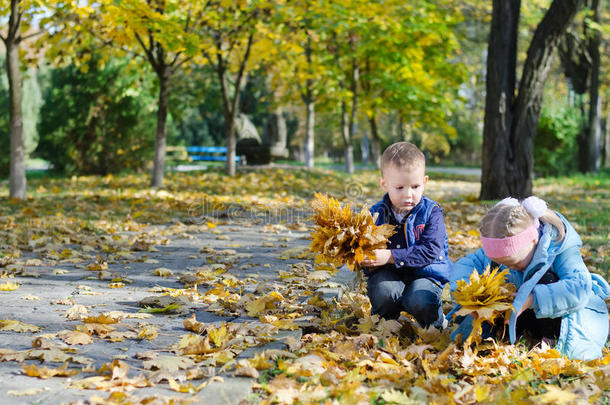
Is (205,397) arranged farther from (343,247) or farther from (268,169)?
(268,169)

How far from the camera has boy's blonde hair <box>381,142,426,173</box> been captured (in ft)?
10.8

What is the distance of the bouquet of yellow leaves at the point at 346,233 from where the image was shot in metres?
3.18

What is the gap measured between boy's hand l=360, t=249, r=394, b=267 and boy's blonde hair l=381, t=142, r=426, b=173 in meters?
0.49

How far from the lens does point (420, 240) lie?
3.51m

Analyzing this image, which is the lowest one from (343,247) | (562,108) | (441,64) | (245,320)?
(245,320)

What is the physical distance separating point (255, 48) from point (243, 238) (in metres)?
9.23

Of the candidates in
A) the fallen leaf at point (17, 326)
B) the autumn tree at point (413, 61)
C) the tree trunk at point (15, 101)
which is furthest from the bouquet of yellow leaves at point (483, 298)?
the autumn tree at point (413, 61)

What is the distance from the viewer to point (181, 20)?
12.3 metres

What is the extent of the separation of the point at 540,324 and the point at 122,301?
2.66 m

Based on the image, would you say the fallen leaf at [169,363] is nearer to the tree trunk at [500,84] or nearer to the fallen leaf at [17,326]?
the fallen leaf at [17,326]

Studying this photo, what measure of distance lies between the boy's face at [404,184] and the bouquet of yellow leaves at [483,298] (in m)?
0.65

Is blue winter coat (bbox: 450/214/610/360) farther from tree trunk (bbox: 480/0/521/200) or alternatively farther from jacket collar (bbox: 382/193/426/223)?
tree trunk (bbox: 480/0/521/200)

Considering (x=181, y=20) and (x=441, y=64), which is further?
(x=441, y=64)

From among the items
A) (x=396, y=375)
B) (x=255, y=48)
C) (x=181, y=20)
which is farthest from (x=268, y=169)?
(x=396, y=375)
